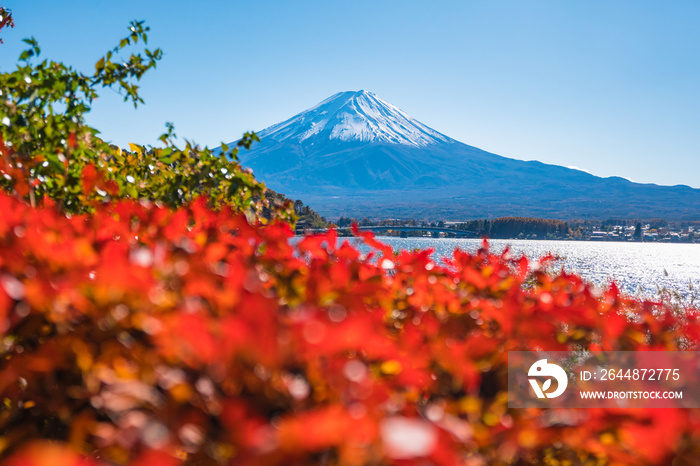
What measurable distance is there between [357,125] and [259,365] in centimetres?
A: 19542

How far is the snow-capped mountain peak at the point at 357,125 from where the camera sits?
609 ft

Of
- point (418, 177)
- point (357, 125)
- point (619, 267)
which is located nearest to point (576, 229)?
point (619, 267)

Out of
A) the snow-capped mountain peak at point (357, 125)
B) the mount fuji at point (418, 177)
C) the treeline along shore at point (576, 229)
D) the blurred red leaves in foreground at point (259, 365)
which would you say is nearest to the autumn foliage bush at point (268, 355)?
the blurred red leaves in foreground at point (259, 365)

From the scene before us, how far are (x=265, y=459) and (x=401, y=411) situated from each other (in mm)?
321

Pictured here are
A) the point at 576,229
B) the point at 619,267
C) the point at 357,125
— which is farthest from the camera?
the point at 357,125

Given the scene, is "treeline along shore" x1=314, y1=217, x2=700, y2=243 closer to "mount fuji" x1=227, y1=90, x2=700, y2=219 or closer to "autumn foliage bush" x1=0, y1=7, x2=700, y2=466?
"mount fuji" x1=227, y1=90, x2=700, y2=219

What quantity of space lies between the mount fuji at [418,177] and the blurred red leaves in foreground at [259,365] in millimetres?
137234

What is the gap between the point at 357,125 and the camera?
191m

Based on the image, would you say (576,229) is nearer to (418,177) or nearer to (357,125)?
(418,177)

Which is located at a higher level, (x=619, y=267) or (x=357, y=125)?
(x=357, y=125)

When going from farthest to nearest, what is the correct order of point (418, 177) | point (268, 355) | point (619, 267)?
1. point (418, 177)
2. point (619, 267)
3. point (268, 355)

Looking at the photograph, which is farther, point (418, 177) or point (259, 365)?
point (418, 177)

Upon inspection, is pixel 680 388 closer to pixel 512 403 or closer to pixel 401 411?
pixel 512 403

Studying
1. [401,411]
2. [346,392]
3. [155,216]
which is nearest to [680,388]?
[401,411]
